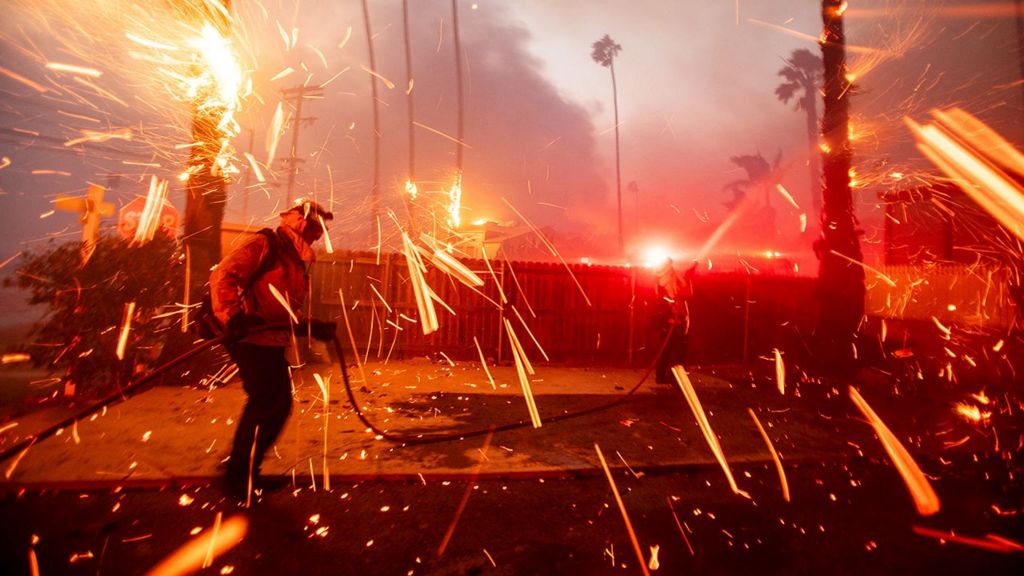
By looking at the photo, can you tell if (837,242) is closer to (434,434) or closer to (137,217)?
(434,434)

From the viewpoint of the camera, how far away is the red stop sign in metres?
5.99

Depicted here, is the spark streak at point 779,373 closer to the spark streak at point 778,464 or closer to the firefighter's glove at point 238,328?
the spark streak at point 778,464

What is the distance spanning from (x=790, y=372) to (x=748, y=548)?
7.64m

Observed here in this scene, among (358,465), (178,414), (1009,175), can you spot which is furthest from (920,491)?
(1009,175)

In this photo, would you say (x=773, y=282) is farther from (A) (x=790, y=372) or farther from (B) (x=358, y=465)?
(B) (x=358, y=465)

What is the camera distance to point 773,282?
11453mm

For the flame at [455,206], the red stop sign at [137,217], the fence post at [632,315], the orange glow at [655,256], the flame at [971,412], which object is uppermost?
the flame at [455,206]

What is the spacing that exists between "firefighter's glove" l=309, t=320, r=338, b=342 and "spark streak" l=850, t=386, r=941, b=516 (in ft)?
15.5

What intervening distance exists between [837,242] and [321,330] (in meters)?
9.08

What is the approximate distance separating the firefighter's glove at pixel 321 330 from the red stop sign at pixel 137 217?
423 cm

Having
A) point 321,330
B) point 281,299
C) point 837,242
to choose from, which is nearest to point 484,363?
point 321,330

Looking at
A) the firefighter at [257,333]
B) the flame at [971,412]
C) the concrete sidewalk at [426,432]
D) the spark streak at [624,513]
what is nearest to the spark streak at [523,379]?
the concrete sidewalk at [426,432]

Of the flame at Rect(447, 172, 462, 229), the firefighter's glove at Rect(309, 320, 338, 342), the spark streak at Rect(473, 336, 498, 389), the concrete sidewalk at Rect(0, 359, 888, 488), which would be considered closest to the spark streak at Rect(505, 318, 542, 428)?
the concrete sidewalk at Rect(0, 359, 888, 488)

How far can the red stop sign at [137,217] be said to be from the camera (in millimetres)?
5988
